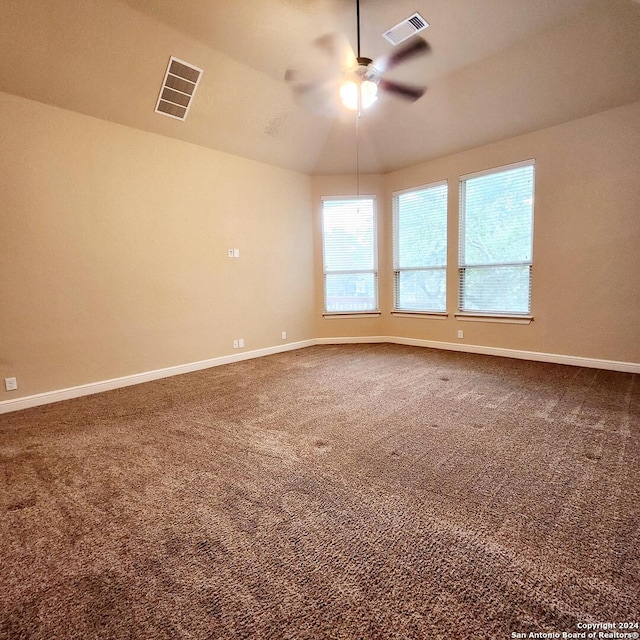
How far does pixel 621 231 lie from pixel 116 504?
5301 mm

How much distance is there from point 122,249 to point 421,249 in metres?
4.35

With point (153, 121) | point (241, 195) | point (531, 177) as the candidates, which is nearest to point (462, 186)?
point (531, 177)

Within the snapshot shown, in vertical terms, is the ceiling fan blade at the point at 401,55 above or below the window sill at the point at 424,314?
above

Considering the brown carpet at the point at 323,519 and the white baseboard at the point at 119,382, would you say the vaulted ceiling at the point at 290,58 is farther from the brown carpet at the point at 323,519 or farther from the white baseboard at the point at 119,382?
the brown carpet at the point at 323,519

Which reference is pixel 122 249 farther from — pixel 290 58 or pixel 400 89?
pixel 400 89

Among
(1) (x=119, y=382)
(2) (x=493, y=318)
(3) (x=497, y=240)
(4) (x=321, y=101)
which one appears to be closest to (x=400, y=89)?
(4) (x=321, y=101)

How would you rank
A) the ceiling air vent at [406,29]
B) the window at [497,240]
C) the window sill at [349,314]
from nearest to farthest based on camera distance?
the ceiling air vent at [406,29], the window at [497,240], the window sill at [349,314]

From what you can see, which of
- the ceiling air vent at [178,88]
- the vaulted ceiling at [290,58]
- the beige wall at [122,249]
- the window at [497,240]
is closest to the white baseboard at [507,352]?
the window at [497,240]

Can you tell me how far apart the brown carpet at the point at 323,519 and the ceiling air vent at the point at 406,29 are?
3595 millimetres

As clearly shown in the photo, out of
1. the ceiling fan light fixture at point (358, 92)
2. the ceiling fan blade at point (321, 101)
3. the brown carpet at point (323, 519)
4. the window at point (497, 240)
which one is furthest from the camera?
the window at point (497, 240)

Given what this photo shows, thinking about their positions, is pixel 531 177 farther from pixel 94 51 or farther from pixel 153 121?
pixel 94 51

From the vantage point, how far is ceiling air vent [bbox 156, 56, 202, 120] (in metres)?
3.43

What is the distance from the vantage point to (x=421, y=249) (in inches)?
219

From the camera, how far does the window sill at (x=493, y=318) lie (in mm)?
4544
